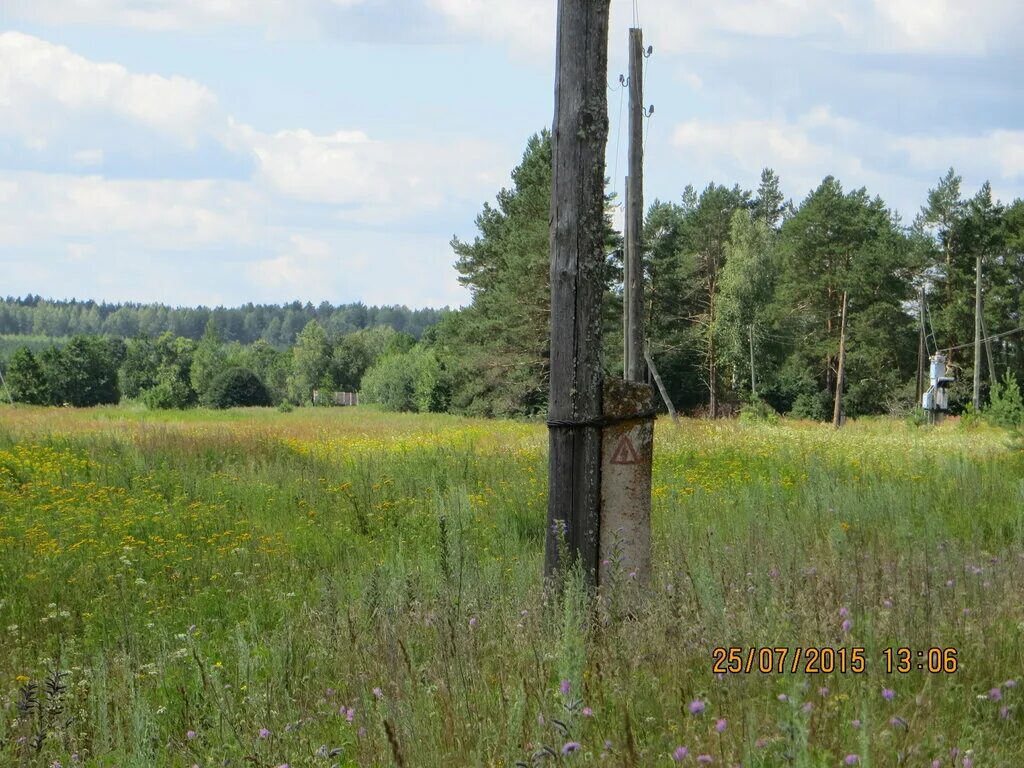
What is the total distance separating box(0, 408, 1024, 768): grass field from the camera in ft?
9.60

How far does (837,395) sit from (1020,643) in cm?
4933

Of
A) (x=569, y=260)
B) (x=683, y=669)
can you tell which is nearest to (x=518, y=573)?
(x=569, y=260)

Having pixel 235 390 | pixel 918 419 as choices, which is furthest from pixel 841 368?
pixel 235 390

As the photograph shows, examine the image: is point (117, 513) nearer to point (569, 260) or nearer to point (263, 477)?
point (263, 477)

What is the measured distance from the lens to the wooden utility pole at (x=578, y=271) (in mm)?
4902

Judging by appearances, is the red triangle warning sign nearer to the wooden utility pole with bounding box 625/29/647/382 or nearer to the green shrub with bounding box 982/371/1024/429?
the wooden utility pole with bounding box 625/29/647/382

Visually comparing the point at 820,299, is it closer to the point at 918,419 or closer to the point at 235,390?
the point at 918,419

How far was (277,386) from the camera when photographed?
126 meters

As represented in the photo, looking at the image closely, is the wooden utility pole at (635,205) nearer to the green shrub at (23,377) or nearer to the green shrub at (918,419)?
the green shrub at (918,419)

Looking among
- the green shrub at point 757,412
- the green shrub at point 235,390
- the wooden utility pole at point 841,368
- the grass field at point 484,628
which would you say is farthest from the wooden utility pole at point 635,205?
the green shrub at point 235,390
